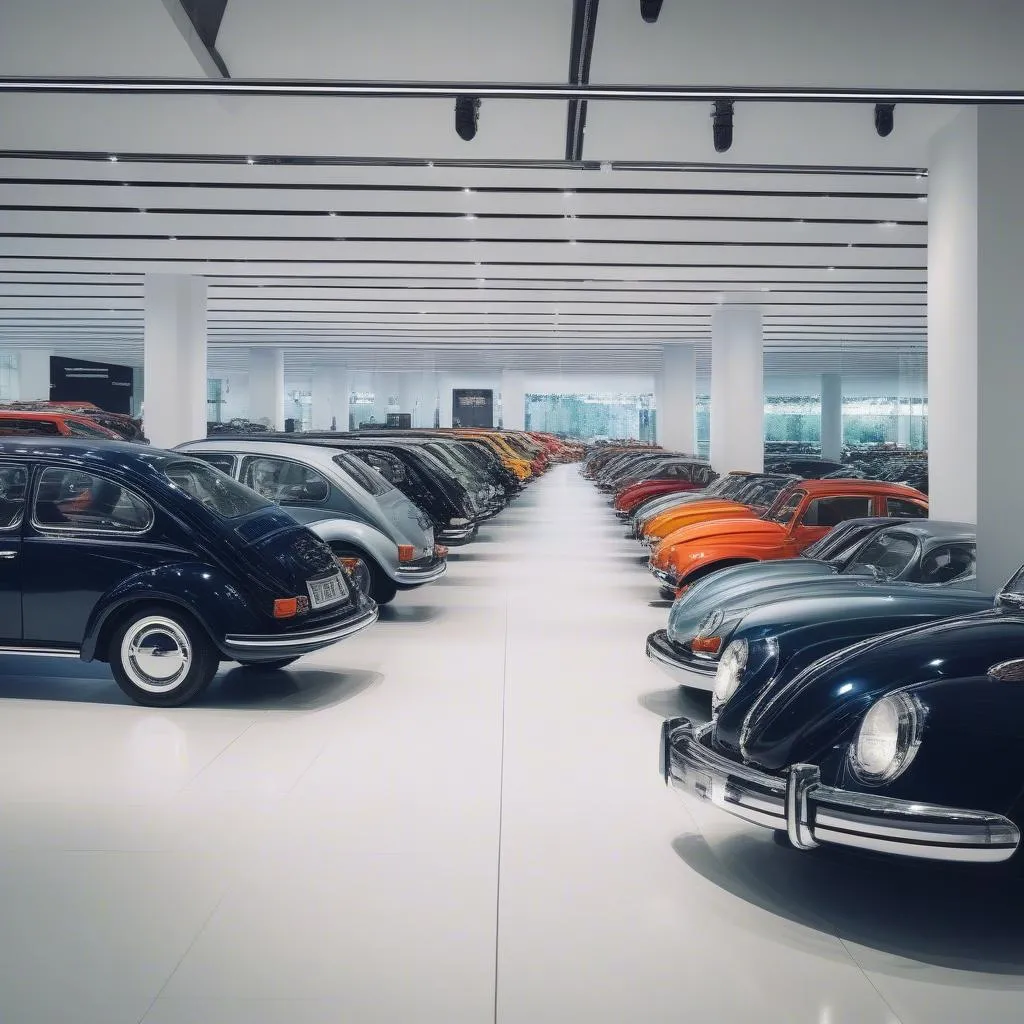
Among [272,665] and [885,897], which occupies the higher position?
[272,665]

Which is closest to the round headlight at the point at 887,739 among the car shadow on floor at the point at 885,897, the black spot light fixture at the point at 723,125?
the car shadow on floor at the point at 885,897

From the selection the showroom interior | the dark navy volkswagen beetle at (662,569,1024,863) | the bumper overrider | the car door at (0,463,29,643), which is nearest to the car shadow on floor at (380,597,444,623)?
the showroom interior

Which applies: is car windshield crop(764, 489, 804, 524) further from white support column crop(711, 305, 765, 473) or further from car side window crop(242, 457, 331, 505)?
white support column crop(711, 305, 765, 473)

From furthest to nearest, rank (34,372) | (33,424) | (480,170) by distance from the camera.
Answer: (34,372)
(33,424)
(480,170)

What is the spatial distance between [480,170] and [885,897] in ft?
34.8

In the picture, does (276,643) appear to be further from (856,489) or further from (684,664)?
→ (856,489)

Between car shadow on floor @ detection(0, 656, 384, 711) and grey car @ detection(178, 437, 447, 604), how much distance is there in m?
2.16

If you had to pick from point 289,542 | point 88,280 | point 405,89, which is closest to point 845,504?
point 289,542

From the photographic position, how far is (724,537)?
9.71m

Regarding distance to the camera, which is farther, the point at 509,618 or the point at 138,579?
the point at 509,618

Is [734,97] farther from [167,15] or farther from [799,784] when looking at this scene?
[167,15]

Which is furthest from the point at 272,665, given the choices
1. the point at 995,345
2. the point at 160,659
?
the point at 995,345

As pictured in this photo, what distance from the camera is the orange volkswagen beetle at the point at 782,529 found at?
9.55 metres

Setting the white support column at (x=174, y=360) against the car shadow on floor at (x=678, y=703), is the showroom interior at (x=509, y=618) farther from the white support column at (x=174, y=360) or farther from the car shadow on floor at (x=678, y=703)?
the white support column at (x=174, y=360)
